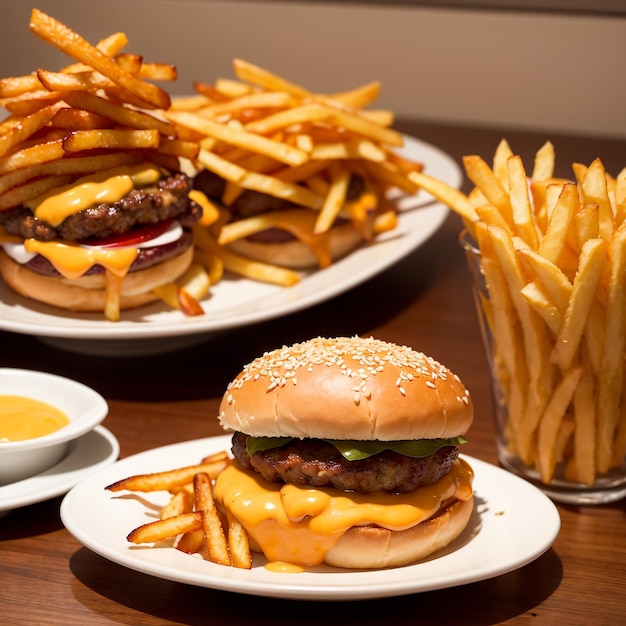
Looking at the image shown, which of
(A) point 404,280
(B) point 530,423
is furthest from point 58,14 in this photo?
(B) point 530,423

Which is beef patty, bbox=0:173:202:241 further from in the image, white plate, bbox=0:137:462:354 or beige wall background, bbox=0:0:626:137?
beige wall background, bbox=0:0:626:137

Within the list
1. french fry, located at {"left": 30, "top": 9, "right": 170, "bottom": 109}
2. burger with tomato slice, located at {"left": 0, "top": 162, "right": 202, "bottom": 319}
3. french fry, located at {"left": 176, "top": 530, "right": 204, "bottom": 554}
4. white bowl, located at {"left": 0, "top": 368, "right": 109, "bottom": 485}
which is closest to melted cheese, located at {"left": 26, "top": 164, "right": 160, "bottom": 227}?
burger with tomato slice, located at {"left": 0, "top": 162, "right": 202, "bottom": 319}

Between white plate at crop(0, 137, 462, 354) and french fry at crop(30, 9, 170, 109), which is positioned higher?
french fry at crop(30, 9, 170, 109)

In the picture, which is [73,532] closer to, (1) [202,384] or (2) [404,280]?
(1) [202,384]

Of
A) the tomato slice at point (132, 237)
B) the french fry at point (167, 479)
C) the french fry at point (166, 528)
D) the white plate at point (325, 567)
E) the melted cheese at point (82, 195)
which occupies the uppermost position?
the melted cheese at point (82, 195)

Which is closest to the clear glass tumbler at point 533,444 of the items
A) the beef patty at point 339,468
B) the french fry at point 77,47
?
the beef patty at point 339,468

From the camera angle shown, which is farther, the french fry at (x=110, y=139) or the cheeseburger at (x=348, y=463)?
the french fry at (x=110, y=139)

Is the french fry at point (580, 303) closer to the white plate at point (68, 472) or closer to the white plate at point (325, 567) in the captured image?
the white plate at point (325, 567)
